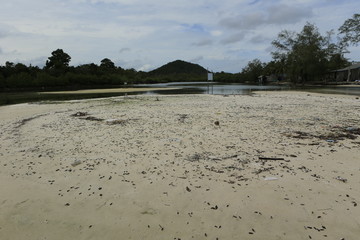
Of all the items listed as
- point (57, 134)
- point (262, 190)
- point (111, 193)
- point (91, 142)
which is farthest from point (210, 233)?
point (57, 134)

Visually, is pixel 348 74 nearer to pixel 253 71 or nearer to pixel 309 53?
pixel 309 53

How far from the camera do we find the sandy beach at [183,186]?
2.96m

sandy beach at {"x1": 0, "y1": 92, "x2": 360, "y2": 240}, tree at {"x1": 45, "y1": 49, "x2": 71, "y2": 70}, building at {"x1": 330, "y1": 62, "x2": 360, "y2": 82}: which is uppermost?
tree at {"x1": 45, "y1": 49, "x2": 71, "y2": 70}

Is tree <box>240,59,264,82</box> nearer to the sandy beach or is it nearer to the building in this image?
the building

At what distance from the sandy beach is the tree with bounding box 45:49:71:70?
3362 inches

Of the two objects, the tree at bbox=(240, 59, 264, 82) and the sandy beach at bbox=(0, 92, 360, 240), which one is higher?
the tree at bbox=(240, 59, 264, 82)

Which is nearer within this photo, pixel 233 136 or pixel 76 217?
pixel 76 217

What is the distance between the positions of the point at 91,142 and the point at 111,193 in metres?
3.30

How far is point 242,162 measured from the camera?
4.94m

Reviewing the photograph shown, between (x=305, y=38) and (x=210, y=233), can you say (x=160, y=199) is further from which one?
(x=305, y=38)

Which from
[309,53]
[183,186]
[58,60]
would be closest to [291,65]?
[309,53]

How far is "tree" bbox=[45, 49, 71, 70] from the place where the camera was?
80.6 m

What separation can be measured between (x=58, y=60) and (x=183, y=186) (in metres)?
95.9

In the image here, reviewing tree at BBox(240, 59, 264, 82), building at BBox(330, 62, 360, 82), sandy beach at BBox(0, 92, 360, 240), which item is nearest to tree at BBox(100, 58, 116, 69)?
tree at BBox(240, 59, 264, 82)
